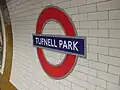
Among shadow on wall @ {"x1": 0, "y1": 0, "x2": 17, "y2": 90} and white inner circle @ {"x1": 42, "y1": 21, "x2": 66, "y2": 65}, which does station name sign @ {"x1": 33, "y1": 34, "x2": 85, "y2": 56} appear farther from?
shadow on wall @ {"x1": 0, "y1": 0, "x2": 17, "y2": 90}

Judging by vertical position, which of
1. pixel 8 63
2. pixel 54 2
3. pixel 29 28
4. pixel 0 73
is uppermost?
pixel 54 2

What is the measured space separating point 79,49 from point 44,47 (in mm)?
863

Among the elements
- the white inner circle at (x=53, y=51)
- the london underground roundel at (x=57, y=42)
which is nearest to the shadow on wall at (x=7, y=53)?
the london underground roundel at (x=57, y=42)

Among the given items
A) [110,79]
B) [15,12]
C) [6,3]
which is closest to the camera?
[110,79]

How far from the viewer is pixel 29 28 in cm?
345

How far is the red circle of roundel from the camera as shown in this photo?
2.32 m

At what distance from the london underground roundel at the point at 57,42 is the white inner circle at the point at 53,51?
0.18 feet

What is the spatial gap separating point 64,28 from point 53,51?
1.49 feet

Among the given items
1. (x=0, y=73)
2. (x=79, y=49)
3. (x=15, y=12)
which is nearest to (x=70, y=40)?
(x=79, y=49)

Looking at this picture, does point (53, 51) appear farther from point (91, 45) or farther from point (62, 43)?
point (91, 45)

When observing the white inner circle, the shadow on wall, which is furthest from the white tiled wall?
the shadow on wall

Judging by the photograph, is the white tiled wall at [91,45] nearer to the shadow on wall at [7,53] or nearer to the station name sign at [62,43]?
the station name sign at [62,43]

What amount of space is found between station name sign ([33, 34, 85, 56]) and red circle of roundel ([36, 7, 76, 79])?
7 cm

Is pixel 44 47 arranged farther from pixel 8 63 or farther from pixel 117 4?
pixel 8 63
